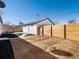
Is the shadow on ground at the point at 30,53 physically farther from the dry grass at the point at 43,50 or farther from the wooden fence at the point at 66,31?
the wooden fence at the point at 66,31

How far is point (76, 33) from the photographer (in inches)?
349

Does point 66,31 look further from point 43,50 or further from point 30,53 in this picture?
point 30,53

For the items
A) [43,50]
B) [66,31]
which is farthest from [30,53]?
[66,31]

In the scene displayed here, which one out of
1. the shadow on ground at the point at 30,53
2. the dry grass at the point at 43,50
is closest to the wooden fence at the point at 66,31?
the dry grass at the point at 43,50

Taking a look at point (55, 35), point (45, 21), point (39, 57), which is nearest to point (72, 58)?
point (39, 57)

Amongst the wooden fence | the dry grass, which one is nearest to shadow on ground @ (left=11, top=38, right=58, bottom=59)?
the dry grass

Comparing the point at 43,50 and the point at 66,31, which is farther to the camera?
the point at 66,31

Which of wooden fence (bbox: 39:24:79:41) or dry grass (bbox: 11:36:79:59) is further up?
wooden fence (bbox: 39:24:79:41)

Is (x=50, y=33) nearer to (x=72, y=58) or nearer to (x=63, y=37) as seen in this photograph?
(x=63, y=37)

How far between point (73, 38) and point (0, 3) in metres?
7.24

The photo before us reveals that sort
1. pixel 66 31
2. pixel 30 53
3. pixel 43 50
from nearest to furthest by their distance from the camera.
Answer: pixel 30 53 → pixel 43 50 → pixel 66 31

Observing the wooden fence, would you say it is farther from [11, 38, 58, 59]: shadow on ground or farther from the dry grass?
[11, 38, 58, 59]: shadow on ground

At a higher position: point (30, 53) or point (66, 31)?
point (66, 31)

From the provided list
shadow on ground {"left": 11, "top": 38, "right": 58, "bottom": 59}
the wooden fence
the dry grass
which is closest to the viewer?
shadow on ground {"left": 11, "top": 38, "right": 58, "bottom": 59}
